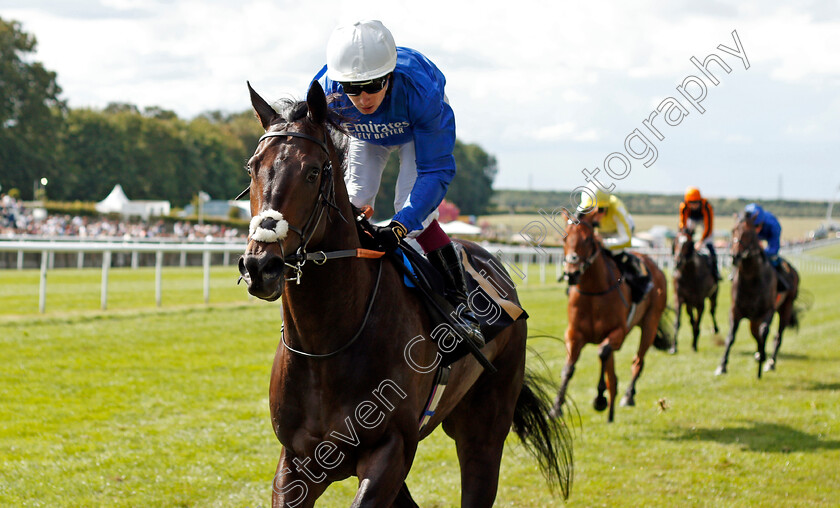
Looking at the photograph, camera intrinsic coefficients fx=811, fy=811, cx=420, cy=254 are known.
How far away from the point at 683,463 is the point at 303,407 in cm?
392

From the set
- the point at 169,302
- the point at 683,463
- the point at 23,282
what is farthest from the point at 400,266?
the point at 23,282

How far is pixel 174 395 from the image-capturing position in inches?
274

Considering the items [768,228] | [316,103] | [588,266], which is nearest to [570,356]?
[588,266]

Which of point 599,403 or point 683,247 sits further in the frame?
point 683,247

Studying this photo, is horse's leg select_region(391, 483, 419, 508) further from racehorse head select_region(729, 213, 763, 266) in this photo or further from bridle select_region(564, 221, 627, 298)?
racehorse head select_region(729, 213, 763, 266)

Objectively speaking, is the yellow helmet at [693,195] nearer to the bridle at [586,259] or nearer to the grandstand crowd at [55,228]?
the bridle at [586,259]

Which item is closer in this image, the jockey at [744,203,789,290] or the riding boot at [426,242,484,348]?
the riding boot at [426,242,484,348]

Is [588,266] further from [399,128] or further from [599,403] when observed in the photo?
[399,128]

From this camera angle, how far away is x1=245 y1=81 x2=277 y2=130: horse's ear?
106 inches

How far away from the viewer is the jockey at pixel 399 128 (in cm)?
292

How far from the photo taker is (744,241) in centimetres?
985

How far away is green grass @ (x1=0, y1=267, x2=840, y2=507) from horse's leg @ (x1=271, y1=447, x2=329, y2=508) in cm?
168

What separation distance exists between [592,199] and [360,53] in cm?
540

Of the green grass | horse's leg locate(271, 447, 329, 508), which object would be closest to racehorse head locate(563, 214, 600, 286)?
the green grass
